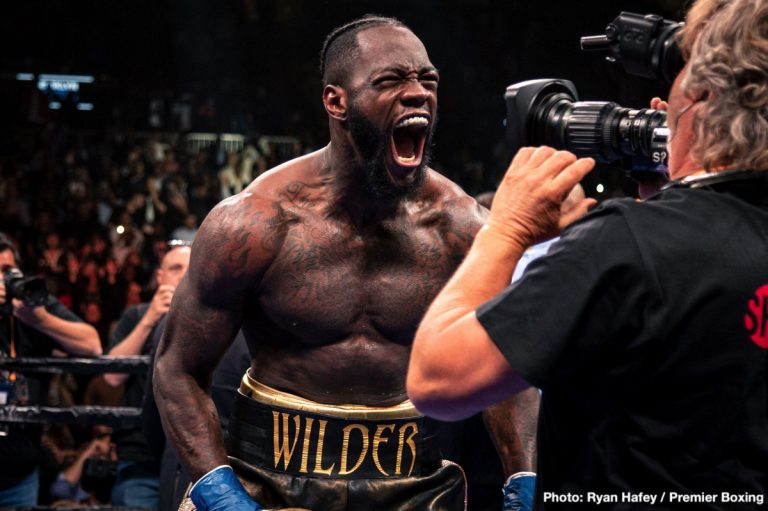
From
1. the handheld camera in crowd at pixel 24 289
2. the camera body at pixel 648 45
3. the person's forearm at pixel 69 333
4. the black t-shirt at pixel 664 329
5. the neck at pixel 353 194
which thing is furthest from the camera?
the person's forearm at pixel 69 333

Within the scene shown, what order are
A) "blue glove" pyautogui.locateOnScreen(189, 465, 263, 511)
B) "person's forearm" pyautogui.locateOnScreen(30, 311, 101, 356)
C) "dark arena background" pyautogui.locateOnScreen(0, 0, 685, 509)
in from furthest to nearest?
"dark arena background" pyautogui.locateOnScreen(0, 0, 685, 509), "person's forearm" pyautogui.locateOnScreen(30, 311, 101, 356), "blue glove" pyautogui.locateOnScreen(189, 465, 263, 511)

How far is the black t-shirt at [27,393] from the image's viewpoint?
11.5 feet

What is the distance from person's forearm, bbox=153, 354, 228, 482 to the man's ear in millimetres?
611

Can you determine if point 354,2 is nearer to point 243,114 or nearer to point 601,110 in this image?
point 243,114

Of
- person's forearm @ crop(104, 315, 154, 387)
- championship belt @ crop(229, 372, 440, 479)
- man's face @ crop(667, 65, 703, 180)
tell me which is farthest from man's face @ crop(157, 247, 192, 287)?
man's face @ crop(667, 65, 703, 180)

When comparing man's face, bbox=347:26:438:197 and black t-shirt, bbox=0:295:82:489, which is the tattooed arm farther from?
black t-shirt, bbox=0:295:82:489

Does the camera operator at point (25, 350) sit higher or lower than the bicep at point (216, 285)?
lower

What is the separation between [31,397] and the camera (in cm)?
366

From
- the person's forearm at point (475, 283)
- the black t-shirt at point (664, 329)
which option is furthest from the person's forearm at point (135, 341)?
the black t-shirt at point (664, 329)

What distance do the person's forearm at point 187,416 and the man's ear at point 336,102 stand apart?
2.00ft

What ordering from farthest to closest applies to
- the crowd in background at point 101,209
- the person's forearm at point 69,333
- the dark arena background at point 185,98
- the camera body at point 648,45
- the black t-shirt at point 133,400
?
the dark arena background at point 185,98, the crowd in background at point 101,209, the black t-shirt at point 133,400, the person's forearm at point 69,333, the camera body at point 648,45

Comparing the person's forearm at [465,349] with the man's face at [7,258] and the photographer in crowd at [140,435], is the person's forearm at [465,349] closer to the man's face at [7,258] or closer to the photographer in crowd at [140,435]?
the photographer in crowd at [140,435]

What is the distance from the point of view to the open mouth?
1.96m

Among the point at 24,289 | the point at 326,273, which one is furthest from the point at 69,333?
the point at 326,273
